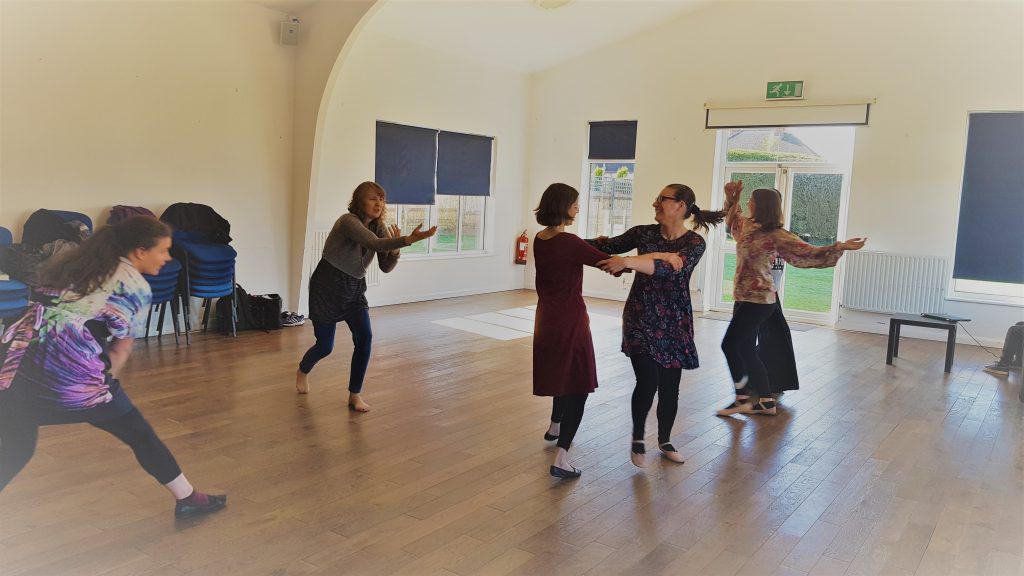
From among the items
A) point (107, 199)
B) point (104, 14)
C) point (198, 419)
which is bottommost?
point (198, 419)

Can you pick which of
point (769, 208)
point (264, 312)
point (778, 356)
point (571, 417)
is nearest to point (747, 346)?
point (778, 356)

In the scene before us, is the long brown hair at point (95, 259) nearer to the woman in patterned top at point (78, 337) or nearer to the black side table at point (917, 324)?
the woman in patterned top at point (78, 337)

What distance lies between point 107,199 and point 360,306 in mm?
3345

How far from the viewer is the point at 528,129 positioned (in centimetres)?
1155

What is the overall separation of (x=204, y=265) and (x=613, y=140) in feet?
20.1

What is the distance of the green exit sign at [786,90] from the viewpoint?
9117 mm

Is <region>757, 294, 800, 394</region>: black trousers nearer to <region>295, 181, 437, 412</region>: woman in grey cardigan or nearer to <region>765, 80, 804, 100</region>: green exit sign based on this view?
<region>295, 181, 437, 412</region>: woman in grey cardigan

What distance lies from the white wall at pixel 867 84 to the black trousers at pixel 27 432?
325 inches

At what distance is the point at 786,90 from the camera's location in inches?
362

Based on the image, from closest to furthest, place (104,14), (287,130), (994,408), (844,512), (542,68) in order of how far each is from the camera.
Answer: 1. (844,512)
2. (994,408)
3. (104,14)
4. (287,130)
5. (542,68)

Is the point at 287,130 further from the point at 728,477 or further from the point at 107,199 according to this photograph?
the point at 728,477

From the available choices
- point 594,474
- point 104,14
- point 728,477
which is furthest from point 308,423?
point 104,14

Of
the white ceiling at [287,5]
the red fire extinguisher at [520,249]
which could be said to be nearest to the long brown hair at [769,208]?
the white ceiling at [287,5]

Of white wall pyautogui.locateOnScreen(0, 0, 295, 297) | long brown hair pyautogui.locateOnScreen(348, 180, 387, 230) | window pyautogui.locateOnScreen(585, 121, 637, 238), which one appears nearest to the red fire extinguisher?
window pyautogui.locateOnScreen(585, 121, 637, 238)
